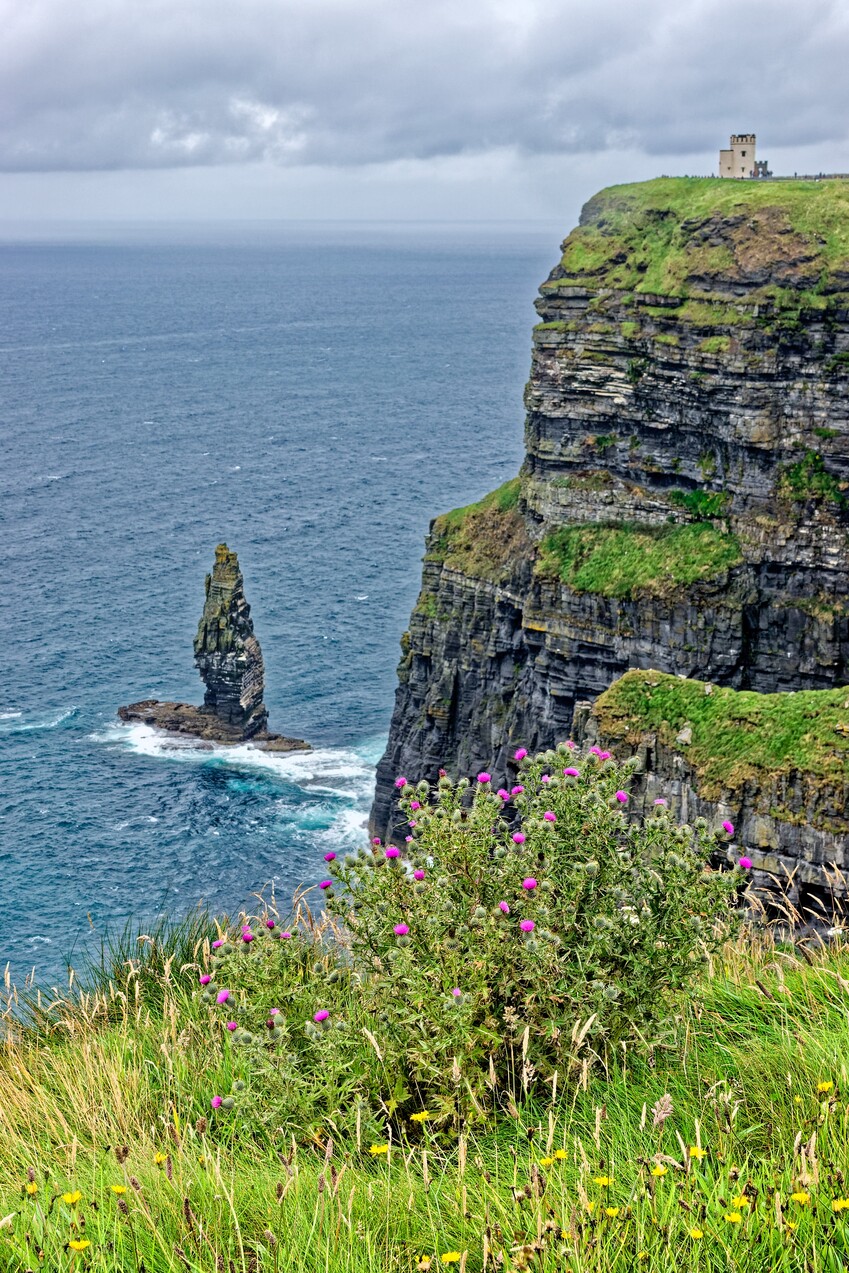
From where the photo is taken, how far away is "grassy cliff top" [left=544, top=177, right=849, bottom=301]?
66.7m

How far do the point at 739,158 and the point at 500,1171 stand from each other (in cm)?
8343

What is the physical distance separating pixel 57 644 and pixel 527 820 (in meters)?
101

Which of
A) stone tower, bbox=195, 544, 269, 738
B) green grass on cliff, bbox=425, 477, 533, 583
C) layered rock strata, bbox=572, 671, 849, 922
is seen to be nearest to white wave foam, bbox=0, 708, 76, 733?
stone tower, bbox=195, 544, 269, 738

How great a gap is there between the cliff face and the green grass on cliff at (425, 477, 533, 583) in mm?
141

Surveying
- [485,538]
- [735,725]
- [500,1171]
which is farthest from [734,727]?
[500,1171]

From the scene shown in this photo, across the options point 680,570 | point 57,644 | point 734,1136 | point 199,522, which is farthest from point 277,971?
point 199,522

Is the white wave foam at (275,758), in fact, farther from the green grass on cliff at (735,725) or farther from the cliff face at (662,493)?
the green grass on cliff at (735,725)

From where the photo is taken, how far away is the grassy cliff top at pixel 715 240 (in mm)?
66688

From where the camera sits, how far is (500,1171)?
10609mm

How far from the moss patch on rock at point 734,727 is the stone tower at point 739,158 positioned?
46185mm

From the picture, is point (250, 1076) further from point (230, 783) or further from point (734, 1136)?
point (230, 783)

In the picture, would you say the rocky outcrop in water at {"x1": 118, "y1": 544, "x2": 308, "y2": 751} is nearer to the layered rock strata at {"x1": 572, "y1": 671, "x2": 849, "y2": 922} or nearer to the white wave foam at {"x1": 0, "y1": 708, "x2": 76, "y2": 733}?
the white wave foam at {"x1": 0, "y1": 708, "x2": 76, "y2": 733}

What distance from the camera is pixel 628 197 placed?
79.2 m

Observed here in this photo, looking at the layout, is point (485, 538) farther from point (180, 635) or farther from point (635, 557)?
point (180, 635)
